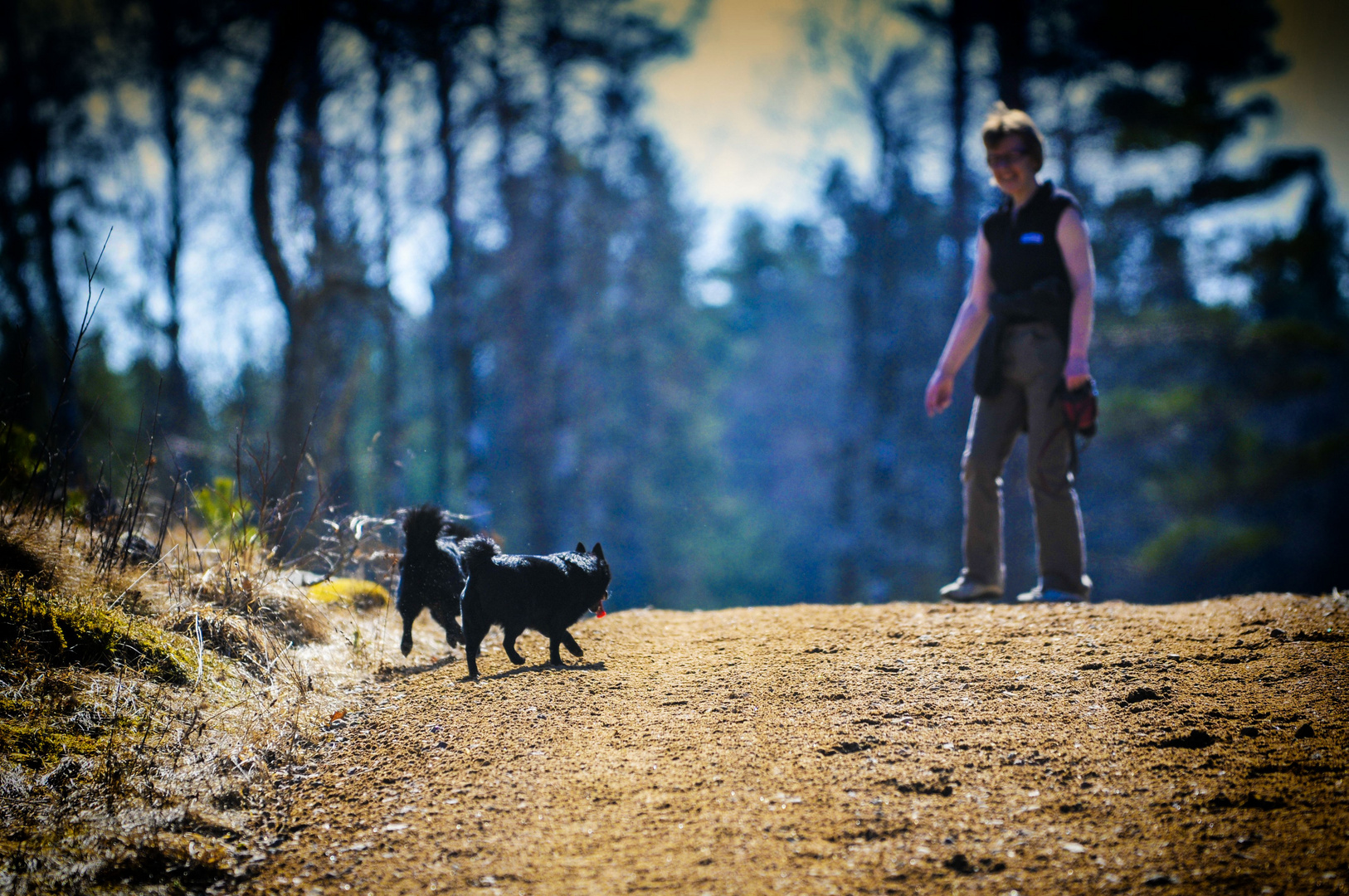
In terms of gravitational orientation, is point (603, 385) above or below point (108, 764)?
above

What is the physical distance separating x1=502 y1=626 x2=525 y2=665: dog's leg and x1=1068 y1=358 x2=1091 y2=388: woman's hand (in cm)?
310

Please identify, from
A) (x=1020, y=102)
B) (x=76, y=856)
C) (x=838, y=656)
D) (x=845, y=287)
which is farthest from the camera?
(x=845, y=287)

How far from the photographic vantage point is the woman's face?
4.36 metres

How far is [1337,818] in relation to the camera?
190 centimetres

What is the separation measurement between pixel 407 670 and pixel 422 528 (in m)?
0.71

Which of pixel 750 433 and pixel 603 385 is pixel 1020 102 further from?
pixel 750 433

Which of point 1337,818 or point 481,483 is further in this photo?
point 481,483

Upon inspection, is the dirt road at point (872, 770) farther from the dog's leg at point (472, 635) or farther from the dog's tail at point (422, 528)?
the dog's tail at point (422, 528)

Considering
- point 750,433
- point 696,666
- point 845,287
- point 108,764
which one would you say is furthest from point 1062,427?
point 750,433

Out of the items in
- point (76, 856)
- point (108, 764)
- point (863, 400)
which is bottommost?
point (76, 856)

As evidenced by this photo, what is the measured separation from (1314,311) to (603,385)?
2093cm

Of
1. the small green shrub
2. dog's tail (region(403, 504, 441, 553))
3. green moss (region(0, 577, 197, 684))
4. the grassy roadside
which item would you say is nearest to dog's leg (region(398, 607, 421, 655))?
the grassy roadside

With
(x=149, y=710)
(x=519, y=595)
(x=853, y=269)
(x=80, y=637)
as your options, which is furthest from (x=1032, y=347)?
(x=853, y=269)

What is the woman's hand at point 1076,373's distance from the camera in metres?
4.15
